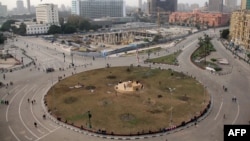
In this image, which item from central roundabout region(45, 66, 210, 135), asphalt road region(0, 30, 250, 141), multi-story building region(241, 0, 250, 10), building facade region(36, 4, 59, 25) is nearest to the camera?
asphalt road region(0, 30, 250, 141)

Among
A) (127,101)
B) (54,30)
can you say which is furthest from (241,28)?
(54,30)

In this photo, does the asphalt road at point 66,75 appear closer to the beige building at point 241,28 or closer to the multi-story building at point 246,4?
the beige building at point 241,28

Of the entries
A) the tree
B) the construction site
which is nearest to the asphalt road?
the construction site

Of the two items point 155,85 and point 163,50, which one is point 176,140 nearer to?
point 155,85

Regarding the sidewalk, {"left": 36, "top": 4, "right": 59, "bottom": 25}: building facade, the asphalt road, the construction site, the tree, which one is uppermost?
{"left": 36, "top": 4, "right": 59, "bottom": 25}: building facade

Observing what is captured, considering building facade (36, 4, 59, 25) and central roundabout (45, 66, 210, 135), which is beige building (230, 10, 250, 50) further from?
building facade (36, 4, 59, 25)
